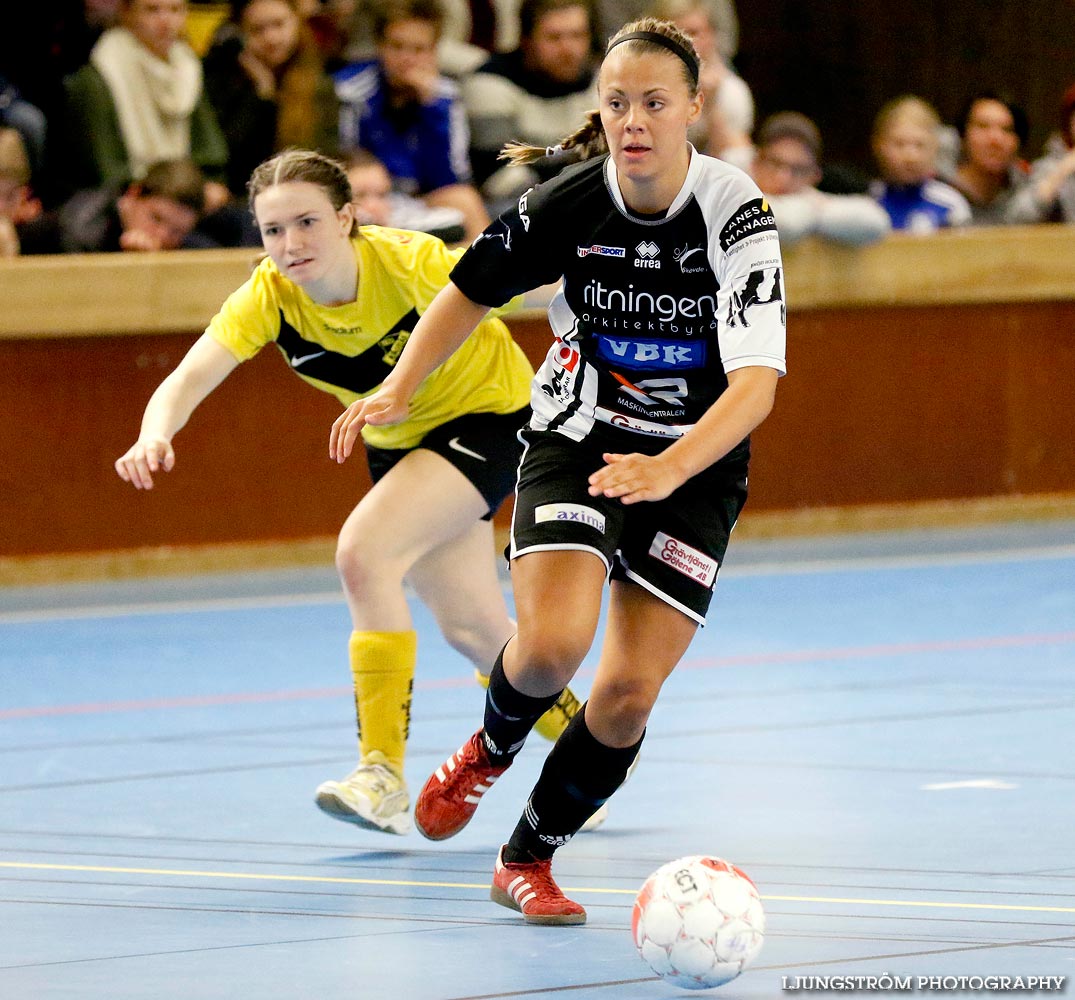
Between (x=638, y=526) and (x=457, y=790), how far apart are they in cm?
81

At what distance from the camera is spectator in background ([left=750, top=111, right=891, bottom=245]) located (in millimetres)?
10250

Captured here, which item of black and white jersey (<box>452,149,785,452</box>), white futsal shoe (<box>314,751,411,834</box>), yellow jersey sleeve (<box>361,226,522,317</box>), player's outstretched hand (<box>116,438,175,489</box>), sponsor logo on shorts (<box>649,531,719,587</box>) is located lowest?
white futsal shoe (<box>314,751,411,834</box>)

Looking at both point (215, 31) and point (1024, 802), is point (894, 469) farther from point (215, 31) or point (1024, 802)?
point (1024, 802)

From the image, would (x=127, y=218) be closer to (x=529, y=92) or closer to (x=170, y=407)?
(x=529, y=92)

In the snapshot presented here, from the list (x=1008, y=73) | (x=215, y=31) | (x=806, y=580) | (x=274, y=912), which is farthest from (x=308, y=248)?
(x=1008, y=73)

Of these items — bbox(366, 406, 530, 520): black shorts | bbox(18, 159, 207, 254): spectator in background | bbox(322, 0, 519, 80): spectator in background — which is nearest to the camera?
bbox(366, 406, 530, 520): black shorts

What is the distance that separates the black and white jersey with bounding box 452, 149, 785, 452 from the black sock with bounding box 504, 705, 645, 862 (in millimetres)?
625

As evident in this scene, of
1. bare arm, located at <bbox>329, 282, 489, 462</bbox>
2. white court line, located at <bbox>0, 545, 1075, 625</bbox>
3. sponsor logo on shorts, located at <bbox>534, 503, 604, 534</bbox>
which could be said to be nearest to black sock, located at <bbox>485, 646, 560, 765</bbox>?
sponsor logo on shorts, located at <bbox>534, 503, 604, 534</bbox>

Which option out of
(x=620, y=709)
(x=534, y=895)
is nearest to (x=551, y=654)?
(x=620, y=709)

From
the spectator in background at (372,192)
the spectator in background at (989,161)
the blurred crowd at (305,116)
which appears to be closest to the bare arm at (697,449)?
the spectator in background at (372,192)

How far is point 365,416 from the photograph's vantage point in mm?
4387

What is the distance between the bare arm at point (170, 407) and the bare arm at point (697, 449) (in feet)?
3.80

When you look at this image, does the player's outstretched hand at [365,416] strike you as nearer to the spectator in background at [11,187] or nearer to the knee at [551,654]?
the knee at [551,654]

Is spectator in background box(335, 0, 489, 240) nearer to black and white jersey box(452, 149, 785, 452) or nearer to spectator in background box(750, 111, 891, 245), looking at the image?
spectator in background box(750, 111, 891, 245)
